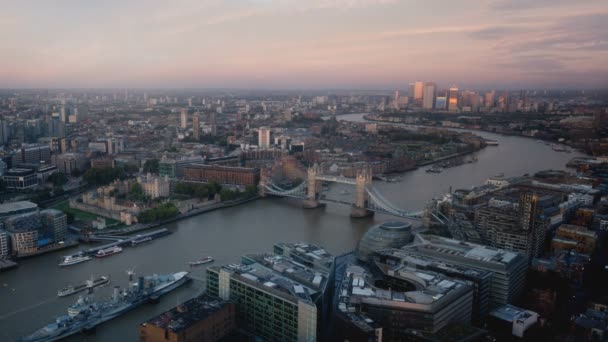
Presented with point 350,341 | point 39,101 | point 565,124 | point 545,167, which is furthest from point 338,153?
point 39,101

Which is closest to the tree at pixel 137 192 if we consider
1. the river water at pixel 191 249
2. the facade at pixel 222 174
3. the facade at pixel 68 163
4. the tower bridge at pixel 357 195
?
the river water at pixel 191 249

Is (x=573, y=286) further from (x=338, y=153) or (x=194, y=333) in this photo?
(x=338, y=153)

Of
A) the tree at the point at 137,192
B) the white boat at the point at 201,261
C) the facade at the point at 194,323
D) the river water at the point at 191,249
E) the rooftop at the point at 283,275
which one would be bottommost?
the river water at the point at 191,249

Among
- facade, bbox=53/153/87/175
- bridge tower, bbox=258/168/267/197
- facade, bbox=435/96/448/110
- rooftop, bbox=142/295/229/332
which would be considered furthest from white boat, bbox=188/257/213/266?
facade, bbox=435/96/448/110

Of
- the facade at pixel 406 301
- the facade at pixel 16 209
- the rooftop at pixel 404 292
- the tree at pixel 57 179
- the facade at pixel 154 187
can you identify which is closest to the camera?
the facade at pixel 406 301

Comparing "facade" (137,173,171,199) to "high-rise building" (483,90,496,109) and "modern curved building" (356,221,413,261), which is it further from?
"high-rise building" (483,90,496,109)

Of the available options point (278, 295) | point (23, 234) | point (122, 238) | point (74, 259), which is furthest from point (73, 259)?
point (278, 295)

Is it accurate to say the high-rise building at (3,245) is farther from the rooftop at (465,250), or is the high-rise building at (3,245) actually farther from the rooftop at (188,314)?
the rooftop at (465,250)
